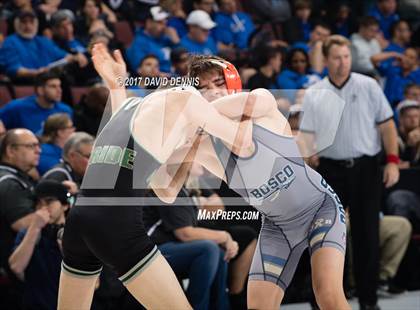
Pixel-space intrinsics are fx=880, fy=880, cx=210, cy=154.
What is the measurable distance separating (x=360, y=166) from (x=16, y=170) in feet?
8.88

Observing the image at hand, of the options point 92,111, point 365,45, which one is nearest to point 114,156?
point 92,111

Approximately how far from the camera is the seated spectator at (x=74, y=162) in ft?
21.5

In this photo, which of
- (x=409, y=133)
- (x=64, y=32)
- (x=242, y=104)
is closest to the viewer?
(x=242, y=104)

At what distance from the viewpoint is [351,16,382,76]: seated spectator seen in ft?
36.3

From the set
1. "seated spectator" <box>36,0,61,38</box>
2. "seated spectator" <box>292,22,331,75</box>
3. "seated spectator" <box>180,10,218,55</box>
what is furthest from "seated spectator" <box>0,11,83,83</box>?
"seated spectator" <box>292,22,331,75</box>

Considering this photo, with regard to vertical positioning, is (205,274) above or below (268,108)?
below

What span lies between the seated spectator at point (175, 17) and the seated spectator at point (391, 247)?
4.03 metres

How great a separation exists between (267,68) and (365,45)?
2208mm

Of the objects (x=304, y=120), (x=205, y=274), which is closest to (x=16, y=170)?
(x=205, y=274)

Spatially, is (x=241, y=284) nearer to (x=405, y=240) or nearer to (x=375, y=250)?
(x=375, y=250)

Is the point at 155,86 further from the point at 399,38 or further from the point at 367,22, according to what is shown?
the point at 399,38

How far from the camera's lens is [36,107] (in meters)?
7.96

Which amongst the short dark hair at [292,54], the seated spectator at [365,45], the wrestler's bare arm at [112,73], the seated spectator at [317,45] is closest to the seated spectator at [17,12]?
the short dark hair at [292,54]

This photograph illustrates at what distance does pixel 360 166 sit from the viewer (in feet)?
23.2
